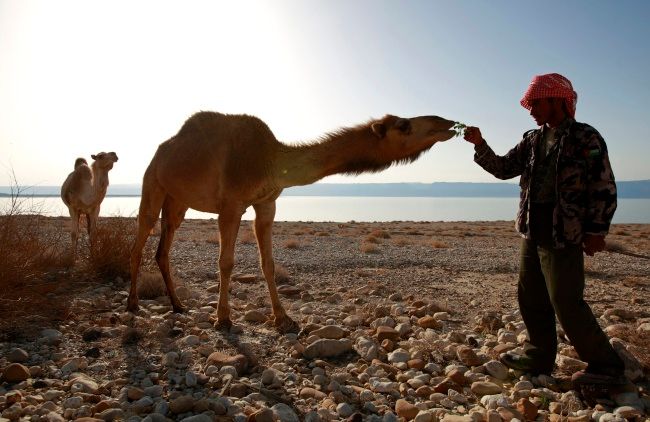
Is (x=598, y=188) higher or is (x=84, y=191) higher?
(x=84, y=191)

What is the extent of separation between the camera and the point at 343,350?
209 inches

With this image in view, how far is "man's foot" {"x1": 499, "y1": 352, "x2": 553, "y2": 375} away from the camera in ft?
15.4

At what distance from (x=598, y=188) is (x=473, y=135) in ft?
4.76

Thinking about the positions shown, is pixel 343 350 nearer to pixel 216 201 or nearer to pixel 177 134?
pixel 216 201

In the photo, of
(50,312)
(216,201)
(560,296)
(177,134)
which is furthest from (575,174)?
(50,312)

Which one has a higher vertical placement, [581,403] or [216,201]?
[216,201]

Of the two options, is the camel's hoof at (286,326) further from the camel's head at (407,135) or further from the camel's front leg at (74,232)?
the camel's front leg at (74,232)

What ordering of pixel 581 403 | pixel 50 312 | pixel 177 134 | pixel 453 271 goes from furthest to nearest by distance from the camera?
pixel 453 271, pixel 177 134, pixel 50 312, pixel 581 403

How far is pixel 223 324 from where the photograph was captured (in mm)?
6156

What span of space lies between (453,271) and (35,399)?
965 centimetres

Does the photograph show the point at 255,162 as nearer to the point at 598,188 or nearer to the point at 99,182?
the point at 598,188

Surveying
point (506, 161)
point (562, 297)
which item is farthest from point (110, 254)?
point (562, 297)

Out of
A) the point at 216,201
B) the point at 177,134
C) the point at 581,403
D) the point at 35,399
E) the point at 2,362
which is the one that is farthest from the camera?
the point at 177,134

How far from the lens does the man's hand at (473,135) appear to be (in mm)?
5074
